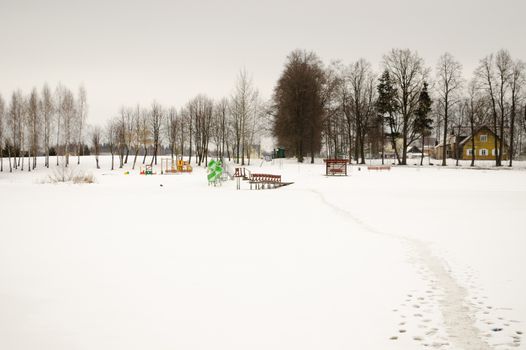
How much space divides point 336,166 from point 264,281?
28582mm

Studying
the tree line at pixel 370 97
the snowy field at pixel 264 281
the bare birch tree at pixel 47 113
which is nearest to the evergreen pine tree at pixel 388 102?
the tree line at pixel 370 97

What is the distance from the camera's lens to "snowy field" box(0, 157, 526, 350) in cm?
480

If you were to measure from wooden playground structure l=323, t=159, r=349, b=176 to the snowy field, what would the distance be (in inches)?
747

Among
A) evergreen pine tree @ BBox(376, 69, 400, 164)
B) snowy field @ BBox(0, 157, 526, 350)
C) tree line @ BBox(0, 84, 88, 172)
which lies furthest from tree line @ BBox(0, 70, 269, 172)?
snowy field @ BBox(0, 157, 526, 350)

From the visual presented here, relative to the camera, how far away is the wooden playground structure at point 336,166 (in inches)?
1280

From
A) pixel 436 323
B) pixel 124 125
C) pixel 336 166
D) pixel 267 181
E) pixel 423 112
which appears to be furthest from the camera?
pixel 124 125

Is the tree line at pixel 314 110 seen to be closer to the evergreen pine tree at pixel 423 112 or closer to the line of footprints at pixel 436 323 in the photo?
the evergreen pine tree at pixel 423 112

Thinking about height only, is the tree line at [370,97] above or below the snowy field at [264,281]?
above

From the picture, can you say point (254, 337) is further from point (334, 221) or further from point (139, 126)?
point (139, 126)

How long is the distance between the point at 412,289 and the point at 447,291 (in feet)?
1.87

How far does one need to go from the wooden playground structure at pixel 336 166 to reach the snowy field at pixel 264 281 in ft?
62.2

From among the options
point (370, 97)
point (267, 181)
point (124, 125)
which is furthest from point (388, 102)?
point (124, 125)

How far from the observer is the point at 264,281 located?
6777 millimetres

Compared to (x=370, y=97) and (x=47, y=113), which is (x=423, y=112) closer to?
(x=370, y=97)
